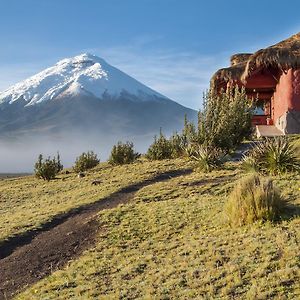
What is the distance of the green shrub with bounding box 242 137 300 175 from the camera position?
1456 cm

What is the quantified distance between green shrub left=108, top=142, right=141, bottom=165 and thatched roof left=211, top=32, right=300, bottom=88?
697 centimetres

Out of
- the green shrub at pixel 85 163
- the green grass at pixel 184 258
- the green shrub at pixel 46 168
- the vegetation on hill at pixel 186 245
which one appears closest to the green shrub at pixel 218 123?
the vegetation on hill at pixel 186 245

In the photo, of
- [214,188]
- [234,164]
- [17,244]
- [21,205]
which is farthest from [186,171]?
[17,244]

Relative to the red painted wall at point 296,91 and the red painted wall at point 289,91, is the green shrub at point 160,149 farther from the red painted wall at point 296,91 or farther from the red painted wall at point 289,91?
the red painted wall at point 296,91

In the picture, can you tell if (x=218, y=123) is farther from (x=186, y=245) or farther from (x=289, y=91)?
(x=186, y=245)

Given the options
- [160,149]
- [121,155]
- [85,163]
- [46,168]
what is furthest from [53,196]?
[85,163]

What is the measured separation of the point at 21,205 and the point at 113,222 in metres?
6.72

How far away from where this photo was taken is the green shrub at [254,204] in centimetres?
984

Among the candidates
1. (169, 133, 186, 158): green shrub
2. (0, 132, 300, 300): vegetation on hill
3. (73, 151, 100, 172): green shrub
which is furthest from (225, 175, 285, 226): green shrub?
(73, 151, 100, 172): green shrub

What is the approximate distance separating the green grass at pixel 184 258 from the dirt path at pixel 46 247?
1.25 ft

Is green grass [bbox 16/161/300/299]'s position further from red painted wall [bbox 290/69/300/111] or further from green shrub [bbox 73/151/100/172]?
green shrub [bbox 73/151/100/172]

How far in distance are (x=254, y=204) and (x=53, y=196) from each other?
9.94 meters

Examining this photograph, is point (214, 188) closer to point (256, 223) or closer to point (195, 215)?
point (195, 215)

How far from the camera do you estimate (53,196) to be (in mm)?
18094
